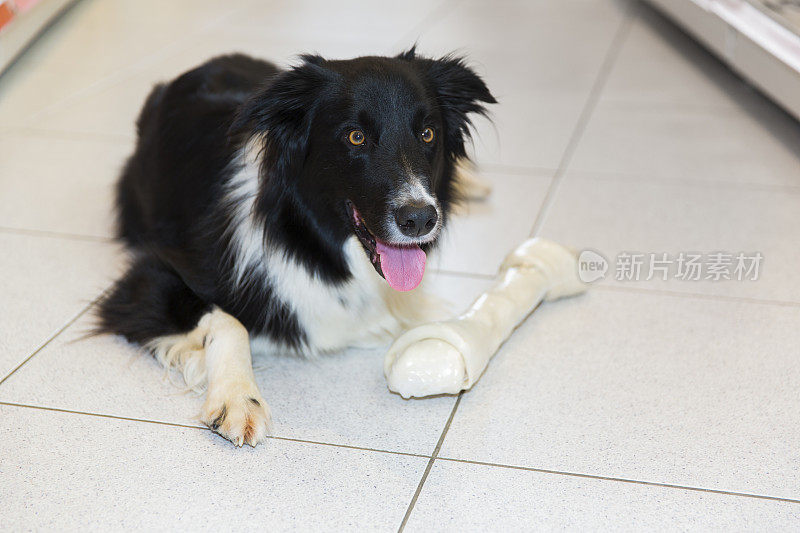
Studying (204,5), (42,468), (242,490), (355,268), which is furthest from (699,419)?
(204,5)

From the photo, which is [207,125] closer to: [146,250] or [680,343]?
[146,250]

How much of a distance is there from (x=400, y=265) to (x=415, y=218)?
0.21 meters

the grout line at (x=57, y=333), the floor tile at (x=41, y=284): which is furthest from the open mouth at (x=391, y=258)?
the floor tile at (x=41, y=284)

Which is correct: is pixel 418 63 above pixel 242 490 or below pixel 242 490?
above

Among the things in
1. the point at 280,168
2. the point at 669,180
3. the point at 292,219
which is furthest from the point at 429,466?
the point at 669,180

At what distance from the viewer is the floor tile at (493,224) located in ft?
9.71

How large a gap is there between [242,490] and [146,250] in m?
0.97

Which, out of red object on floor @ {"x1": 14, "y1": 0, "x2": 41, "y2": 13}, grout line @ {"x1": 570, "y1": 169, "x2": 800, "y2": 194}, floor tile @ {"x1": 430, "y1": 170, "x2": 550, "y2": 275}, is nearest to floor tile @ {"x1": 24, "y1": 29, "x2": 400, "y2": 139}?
red object on floor @ {"x1": 14, "y1": 0, "x2": 41, "y2": 13}

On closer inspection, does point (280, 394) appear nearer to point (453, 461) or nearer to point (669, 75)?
point (453, 461)

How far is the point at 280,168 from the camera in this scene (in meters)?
2.26

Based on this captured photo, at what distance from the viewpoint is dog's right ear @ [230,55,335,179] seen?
85.4 inches

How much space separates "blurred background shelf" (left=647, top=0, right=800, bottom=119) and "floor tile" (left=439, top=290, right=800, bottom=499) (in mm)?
1348

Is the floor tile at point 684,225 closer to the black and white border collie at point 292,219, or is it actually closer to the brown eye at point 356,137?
the black and white border collie at point 292,219

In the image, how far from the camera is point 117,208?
3129mm
